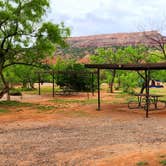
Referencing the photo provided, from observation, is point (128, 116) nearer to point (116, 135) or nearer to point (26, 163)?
point (116, 135)

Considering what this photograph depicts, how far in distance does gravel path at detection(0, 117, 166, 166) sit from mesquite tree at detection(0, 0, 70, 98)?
8.64 m

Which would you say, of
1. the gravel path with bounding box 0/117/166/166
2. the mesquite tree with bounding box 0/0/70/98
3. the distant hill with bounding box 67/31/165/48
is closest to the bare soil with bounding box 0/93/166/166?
the gravel path with bounding box 0/117/166/166

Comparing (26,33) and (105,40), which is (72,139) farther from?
(105,40)

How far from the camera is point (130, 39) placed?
136 meters

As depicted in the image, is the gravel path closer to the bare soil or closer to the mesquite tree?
the bare soil

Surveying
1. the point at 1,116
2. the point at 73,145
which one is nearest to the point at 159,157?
the point at 73,145

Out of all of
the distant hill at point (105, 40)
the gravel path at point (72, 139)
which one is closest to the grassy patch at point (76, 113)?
the gravel path at point (72, 139)

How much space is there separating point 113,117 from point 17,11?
9.92m

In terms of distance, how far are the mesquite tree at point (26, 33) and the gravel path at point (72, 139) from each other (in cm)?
864

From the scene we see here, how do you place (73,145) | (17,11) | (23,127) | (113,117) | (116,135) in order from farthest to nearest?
(17,11), (113,117), (23,127), (116,135), (73,145)

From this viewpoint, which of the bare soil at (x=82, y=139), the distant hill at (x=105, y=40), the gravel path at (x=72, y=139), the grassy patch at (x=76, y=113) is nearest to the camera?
the bare soil at (x=82, y=139)

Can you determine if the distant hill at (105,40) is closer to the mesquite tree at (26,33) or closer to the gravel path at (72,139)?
the mesquite tree at (26,33)

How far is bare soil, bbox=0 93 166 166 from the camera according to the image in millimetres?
7262

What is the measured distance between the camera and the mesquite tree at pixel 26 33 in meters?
20.2
